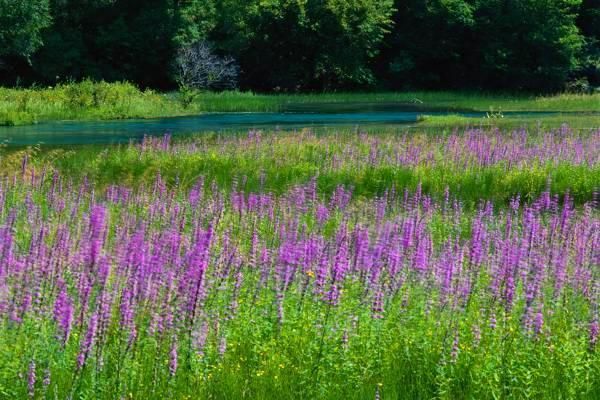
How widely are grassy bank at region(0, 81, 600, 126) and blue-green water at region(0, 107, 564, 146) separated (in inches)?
130

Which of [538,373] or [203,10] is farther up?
[203,10]

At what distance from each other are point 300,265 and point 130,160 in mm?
15518

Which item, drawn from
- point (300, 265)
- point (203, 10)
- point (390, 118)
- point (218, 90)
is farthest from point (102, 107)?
point (300, 265)

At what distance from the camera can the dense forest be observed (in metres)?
81.9

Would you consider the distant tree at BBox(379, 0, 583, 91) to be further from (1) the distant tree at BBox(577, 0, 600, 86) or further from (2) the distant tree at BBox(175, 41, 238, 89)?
(2) the distant tree at BBox(175, 41, 238, 89)

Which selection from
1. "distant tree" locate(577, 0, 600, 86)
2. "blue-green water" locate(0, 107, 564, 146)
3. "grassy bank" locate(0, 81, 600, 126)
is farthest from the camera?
"distant tree" locate(577, 0, 600, 86)

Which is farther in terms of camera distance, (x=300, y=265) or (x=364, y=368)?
(x=300, y=265)

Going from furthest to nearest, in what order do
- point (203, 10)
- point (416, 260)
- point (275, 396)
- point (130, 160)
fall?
point (203, 10) → point (130, 160) → point (416, 260) → point (275, 396)

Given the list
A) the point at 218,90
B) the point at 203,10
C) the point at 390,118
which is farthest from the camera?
the point at 203,10

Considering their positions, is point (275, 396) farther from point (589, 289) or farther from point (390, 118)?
point (390, 118)

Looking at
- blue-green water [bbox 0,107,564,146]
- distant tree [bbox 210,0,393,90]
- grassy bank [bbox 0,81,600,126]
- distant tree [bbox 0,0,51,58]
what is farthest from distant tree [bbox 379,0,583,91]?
distant tree [bbox 0,0,51,58]

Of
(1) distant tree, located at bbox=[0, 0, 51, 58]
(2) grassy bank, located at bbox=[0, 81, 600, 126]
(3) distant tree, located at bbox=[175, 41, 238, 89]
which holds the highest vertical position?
(1) distant tree, located at bbox=[0, 0, 51, 58]

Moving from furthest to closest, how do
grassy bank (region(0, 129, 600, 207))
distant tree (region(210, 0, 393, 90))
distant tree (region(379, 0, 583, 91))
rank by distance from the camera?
distant tree (region(210, 0, 393, 90)), distant tree (region(379, 0, 583, 91)), grassy bank (region(0, 129, 600, 207))

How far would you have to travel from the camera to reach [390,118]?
162 feet
